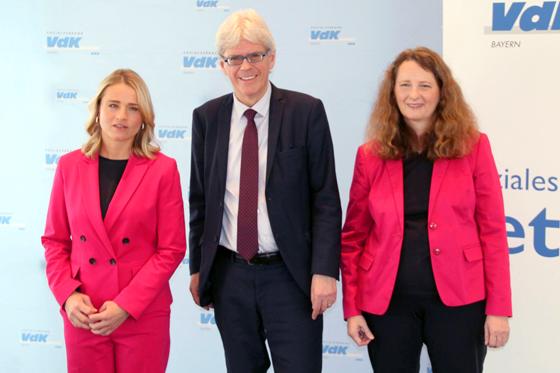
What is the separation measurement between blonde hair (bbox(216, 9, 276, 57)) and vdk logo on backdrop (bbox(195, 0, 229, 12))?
1.42 meters

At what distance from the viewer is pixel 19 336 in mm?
3650

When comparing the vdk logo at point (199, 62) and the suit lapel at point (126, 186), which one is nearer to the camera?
the suit lapel at point (126, 186)

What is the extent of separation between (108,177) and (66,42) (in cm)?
172

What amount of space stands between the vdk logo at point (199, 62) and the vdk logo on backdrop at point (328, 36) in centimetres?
56

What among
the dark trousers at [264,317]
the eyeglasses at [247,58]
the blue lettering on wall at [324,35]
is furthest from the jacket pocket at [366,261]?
the blue lettering on wall at [324,35]

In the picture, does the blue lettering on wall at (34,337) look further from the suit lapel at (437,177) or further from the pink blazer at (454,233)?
the suit lapel at (437,177)

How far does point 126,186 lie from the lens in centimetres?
207

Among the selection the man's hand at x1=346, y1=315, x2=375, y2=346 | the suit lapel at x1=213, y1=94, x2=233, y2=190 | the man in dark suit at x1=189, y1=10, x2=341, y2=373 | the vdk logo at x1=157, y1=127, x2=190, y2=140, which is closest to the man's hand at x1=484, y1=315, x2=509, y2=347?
the man's hand at x1=346, y1=315, x2=375, y2=346

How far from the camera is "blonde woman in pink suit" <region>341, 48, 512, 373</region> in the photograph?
1921mm

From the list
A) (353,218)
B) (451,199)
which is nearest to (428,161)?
(451,199)

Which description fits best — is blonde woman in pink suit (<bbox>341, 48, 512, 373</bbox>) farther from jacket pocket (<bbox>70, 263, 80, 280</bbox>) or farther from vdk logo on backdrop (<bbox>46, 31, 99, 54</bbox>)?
vdk logo on backdrop (<bbox>46, 31, 99, 54</bbox>)

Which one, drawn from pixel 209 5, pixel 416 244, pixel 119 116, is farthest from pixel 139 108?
pixel 209 5

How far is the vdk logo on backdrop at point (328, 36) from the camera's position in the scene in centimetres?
321

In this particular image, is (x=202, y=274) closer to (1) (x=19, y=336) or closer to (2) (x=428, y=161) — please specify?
(2) (x=428, y=161)
